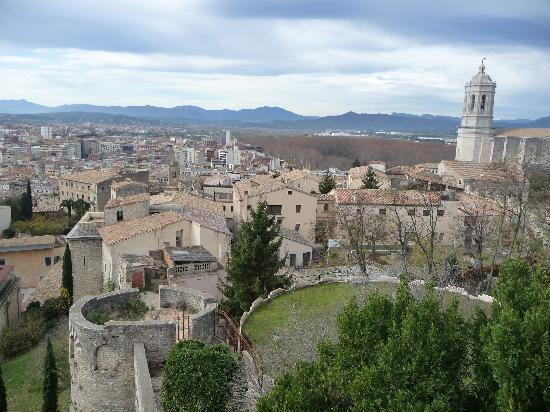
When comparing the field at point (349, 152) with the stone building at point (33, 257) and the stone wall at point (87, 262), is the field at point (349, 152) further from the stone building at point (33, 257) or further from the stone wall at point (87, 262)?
the stone wall at point (87, 262)

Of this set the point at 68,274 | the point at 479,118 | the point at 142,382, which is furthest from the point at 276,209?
the point at 479,118

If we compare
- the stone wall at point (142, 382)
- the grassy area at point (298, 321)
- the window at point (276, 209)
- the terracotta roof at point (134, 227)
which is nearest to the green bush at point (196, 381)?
the stone wall at point (142, 382)

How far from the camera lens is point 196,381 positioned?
1113cm

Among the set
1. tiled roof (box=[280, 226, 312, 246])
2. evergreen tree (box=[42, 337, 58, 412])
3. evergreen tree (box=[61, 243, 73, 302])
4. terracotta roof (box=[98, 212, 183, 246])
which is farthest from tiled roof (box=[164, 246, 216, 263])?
tiled roof (box=[280, 226, 312, 246])

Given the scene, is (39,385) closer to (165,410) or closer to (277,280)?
(277,280)

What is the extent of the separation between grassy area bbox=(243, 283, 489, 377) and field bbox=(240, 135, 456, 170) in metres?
105

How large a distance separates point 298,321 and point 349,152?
467 feet

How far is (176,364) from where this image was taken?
441 inches

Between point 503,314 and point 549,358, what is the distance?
0.78m

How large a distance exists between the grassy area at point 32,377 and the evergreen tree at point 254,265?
22.7 ft

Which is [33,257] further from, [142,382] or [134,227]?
[142,382]

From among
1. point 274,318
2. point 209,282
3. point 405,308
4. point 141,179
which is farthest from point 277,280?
point 141,179

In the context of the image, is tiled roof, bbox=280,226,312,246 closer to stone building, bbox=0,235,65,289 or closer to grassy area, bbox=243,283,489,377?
grassy area, bbox=243,283,489,377

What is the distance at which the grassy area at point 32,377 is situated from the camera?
20609 mm
